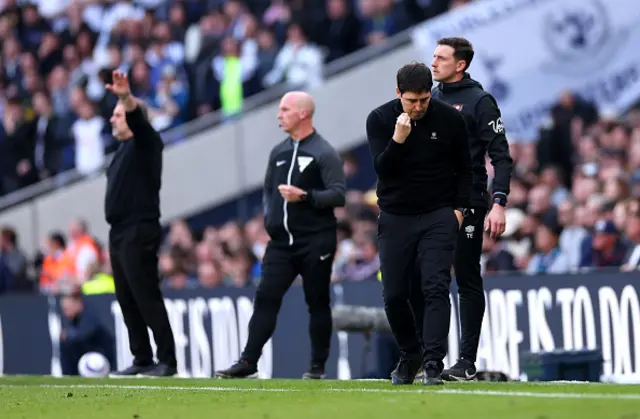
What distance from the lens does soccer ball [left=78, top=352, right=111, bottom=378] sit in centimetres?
1612

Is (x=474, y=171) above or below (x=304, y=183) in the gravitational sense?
below

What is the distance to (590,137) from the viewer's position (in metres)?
16.3

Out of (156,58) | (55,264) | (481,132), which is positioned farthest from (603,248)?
(156,58)

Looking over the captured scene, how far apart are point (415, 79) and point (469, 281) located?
172 cm

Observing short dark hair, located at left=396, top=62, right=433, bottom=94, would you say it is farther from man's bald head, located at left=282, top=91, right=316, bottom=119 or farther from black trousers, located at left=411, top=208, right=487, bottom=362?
man's bald head, located at left=282, top=91, right=316, bottom=119

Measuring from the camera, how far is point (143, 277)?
1230 centimetres

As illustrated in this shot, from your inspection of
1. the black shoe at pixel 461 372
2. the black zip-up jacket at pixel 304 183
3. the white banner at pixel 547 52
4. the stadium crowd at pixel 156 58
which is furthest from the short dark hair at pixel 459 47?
the stadium crowd at pixel 156 58

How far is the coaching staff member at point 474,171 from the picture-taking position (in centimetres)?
1006

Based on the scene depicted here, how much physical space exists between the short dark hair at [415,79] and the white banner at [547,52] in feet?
26.5

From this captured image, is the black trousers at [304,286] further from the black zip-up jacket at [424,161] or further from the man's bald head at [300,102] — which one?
the black zip-up jacket at [424,161]

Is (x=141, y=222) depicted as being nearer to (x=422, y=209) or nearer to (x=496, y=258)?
(x=422, y=209)

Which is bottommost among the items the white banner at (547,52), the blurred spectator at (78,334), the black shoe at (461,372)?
the black shoe at (461,372)

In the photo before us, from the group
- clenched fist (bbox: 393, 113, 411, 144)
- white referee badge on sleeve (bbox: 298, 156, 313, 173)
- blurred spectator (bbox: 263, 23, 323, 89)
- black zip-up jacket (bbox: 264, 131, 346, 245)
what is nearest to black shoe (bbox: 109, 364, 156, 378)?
black zip-up jacket (bbox: 264, 131, 346, 245)

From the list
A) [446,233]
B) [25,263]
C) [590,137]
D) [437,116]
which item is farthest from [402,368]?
[25,263]
